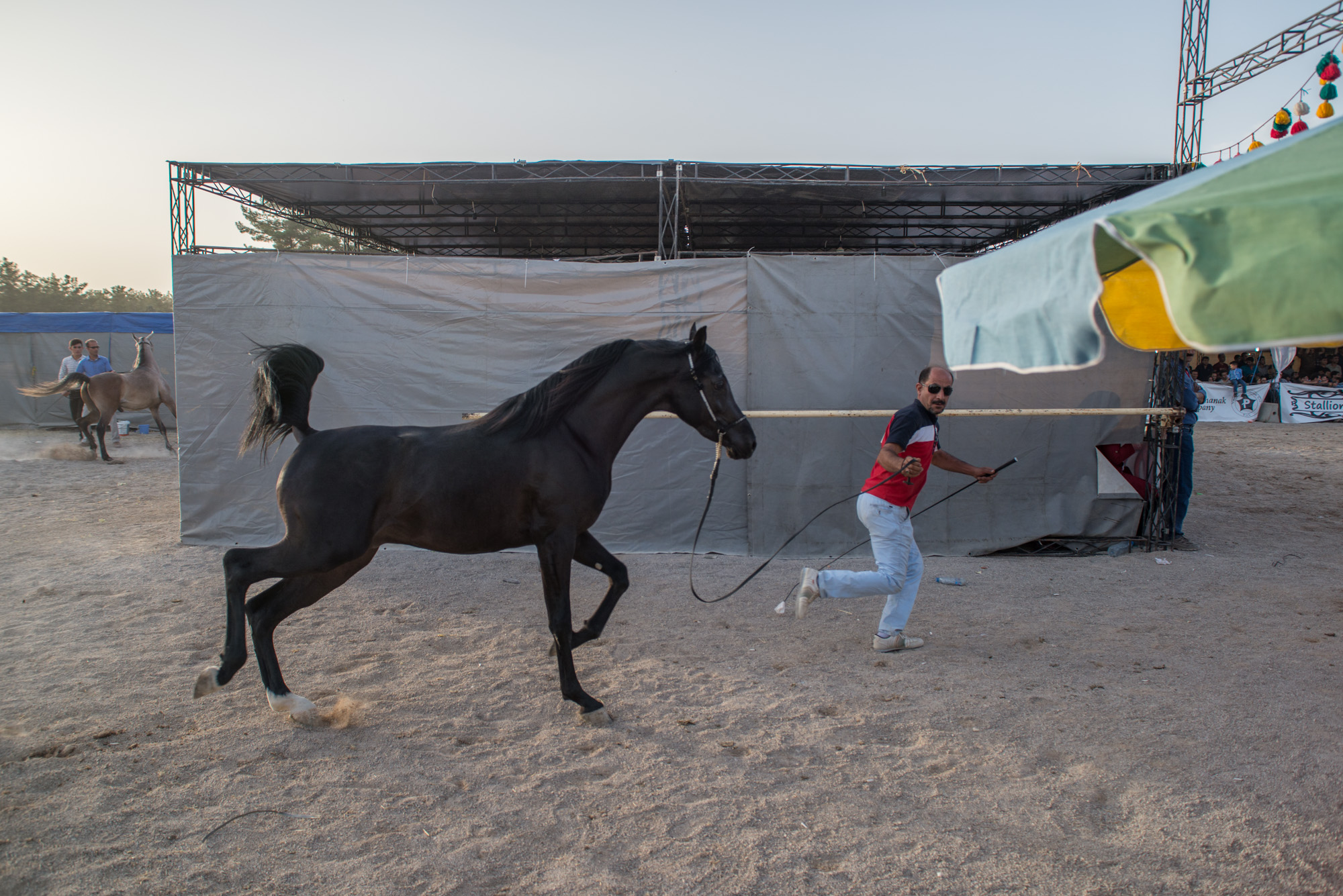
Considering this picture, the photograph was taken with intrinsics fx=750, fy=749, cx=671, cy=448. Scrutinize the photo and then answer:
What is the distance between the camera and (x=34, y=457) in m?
13.1

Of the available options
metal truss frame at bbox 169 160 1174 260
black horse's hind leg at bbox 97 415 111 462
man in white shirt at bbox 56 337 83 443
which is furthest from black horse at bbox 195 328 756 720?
man in white shirt at bbox 56 337 83 443

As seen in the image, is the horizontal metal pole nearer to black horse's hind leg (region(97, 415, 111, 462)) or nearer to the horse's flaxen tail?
black horse's hind leg (region(97, 415, 111, 462))

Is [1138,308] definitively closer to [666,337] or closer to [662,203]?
[666,337]

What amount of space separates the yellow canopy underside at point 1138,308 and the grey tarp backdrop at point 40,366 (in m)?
20.5

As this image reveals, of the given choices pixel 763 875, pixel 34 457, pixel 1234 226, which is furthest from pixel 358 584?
pixel 34 457

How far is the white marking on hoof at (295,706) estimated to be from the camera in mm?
3400

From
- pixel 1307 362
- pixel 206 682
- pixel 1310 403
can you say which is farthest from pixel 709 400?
pixel 1307 362

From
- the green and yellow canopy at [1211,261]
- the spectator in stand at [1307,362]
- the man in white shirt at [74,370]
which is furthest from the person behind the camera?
the spectator in stand at [1307,362]

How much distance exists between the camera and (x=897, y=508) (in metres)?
4.32

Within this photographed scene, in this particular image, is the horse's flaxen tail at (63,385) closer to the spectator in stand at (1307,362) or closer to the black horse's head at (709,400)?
the black horse's head at (709,400)

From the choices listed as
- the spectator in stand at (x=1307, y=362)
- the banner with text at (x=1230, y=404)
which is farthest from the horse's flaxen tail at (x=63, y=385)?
the spectator in stand at (x=1307, y=362)

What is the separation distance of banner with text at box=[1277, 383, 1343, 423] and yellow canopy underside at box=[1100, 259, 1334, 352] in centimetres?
1762

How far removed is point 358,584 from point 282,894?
3.94 metres

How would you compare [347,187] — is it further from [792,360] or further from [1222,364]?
[1222,364]
